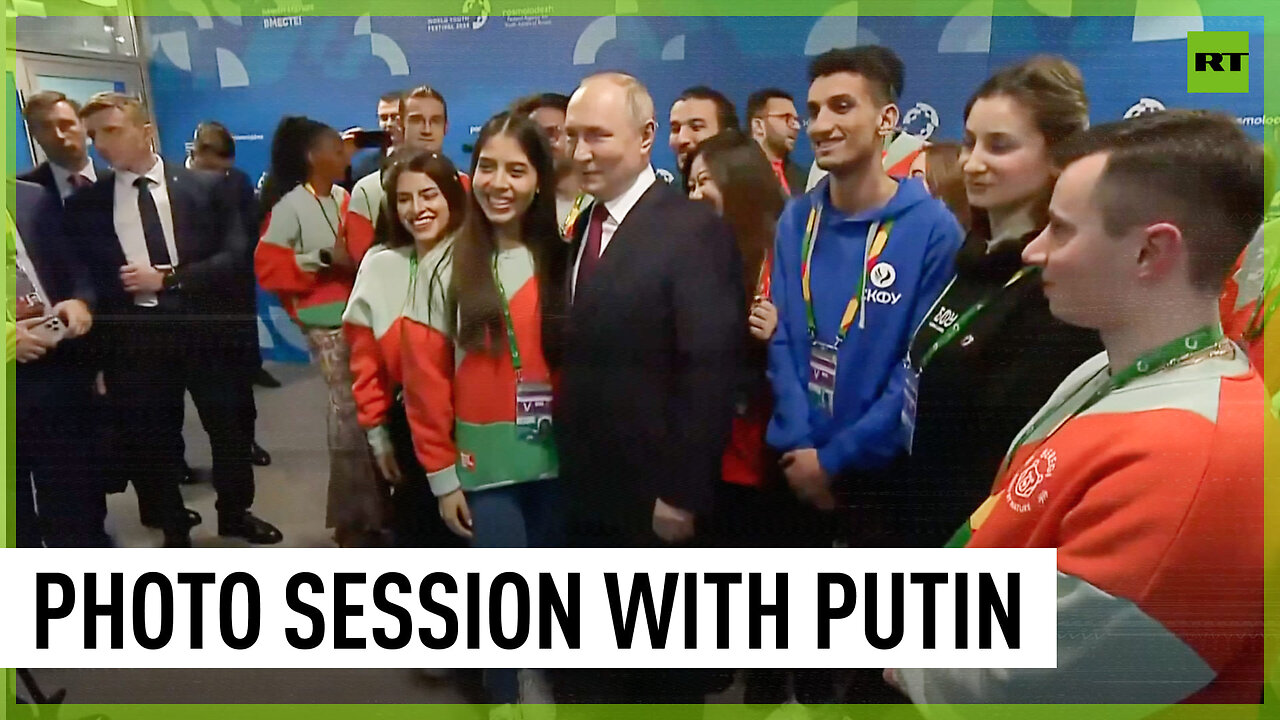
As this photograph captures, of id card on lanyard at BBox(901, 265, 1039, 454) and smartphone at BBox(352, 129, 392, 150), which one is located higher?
smartphone at BBox(352, 129, 392, 150)

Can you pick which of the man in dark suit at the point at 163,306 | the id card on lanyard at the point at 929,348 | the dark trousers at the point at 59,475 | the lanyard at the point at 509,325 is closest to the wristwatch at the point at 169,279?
the man in dark suit at the point at 163,306

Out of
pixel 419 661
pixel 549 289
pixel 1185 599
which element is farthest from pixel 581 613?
pixel 1185 599

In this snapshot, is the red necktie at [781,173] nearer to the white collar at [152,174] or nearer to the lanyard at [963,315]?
the lanyard at [963,315]

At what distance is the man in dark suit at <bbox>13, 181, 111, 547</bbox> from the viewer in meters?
1.46

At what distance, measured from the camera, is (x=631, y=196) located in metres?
1.40

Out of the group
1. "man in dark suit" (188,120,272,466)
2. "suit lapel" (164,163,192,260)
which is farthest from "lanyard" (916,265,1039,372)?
"suit lapel" (164,163,192,260)

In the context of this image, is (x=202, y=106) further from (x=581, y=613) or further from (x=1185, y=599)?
(x=1185, y=599)

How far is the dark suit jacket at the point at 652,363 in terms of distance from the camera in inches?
54.9

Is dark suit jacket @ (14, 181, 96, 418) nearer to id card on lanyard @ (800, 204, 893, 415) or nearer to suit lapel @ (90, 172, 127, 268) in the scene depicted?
suit lapel @ (90, 172, 127, 268)

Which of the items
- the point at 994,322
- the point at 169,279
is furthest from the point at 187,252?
the point at 994,322

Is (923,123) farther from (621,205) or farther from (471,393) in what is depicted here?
(471,393)

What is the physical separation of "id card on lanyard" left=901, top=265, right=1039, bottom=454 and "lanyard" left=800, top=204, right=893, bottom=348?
0.11 metres

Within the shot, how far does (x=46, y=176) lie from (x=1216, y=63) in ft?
6.27

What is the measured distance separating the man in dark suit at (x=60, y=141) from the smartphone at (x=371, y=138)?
443mm
